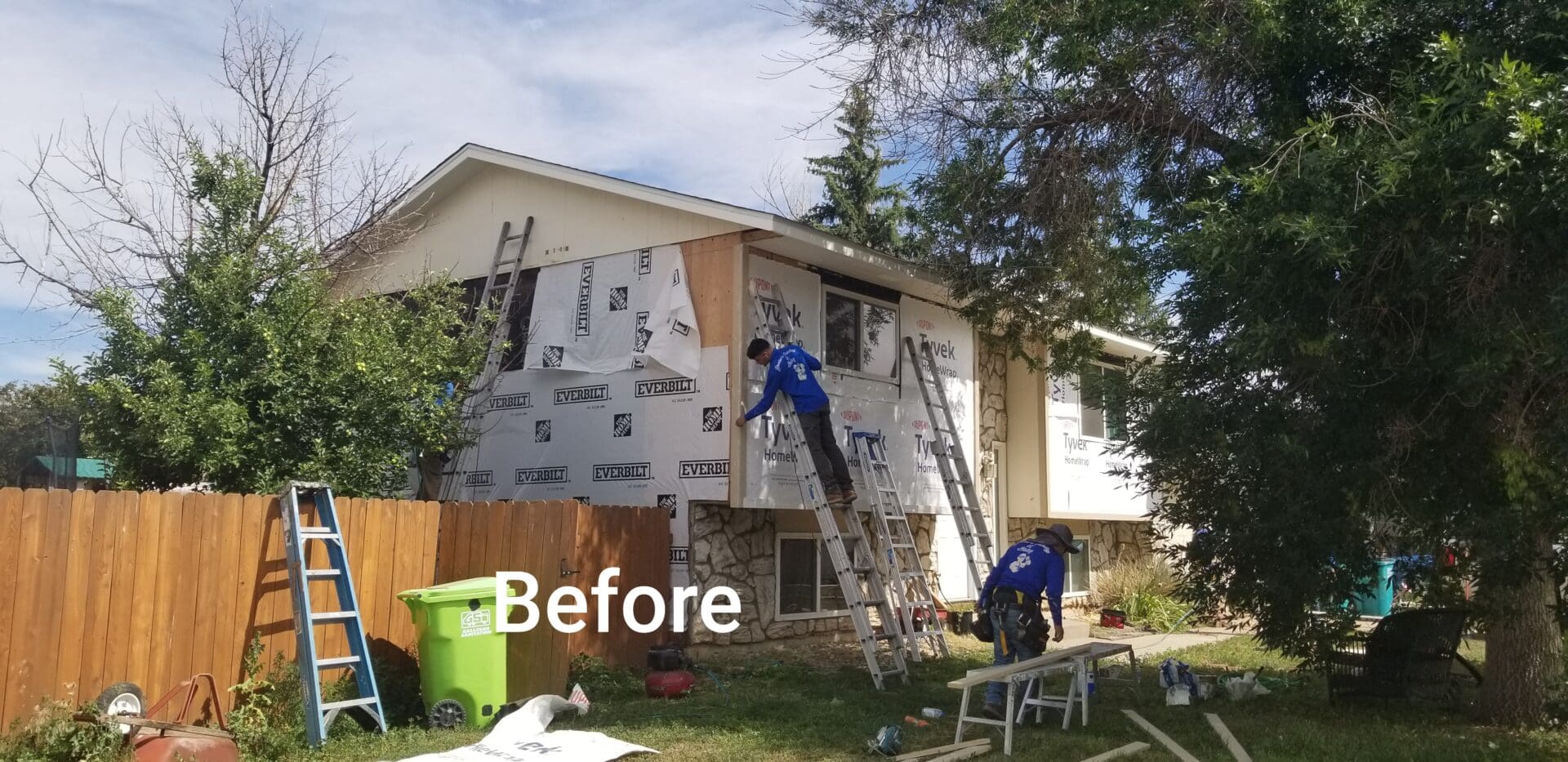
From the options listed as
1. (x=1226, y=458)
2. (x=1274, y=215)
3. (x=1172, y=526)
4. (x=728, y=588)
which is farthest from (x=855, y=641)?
(x=1274, y=215)

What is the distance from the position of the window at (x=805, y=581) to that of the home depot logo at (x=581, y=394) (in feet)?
8.51

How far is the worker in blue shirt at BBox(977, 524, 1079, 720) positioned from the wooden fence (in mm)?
3627

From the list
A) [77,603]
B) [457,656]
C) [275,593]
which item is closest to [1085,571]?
[457,656]

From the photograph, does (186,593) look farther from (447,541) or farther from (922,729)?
(922,729)

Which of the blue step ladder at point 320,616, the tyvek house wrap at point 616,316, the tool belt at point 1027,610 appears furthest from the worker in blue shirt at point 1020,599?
the blue step ladder at point 320,616

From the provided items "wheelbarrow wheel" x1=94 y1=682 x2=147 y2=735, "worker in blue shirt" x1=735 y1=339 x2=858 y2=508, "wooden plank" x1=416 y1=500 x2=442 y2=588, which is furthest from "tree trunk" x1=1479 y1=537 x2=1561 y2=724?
"wheelbarrow wheel" x1=94 y1=682 x2=147 y2=735

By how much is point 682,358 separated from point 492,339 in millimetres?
→ 2819

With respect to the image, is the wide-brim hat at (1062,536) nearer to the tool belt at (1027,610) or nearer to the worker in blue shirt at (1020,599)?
the worker in blue shirt at (1020,599)

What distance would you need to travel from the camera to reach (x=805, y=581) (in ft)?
44.6

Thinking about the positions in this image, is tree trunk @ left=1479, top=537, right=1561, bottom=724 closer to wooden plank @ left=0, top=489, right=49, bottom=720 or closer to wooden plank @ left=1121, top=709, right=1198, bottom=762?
wooden plank @ left=1121, top=709, right=1198, bottom=762

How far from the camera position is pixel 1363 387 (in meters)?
8.15

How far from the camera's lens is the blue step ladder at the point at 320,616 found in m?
7.80

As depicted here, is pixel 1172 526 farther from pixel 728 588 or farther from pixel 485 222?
pixel 485 222

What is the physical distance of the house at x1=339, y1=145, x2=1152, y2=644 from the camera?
12.0 meters
